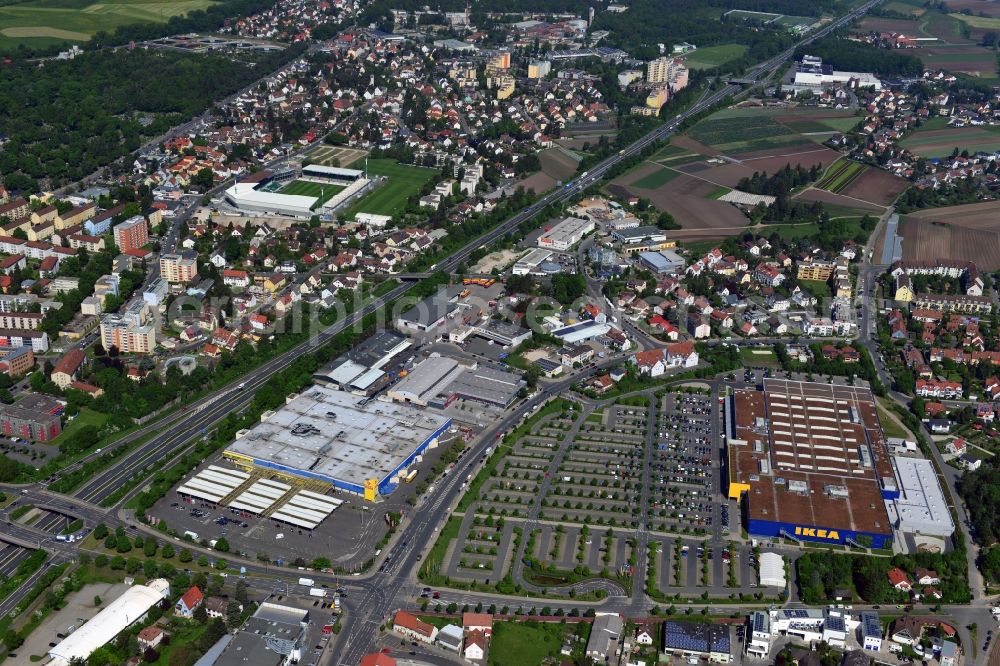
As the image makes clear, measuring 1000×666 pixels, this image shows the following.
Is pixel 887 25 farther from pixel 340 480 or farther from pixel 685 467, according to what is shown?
pixel 340 480

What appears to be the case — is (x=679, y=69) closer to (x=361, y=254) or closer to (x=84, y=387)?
(x=361, y=254)

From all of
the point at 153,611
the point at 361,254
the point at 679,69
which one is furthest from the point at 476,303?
the point at 679,69

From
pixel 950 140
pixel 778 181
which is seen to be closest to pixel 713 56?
pixel 950 140

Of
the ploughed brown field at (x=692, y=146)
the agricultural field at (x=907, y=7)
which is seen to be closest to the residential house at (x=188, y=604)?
the ploughed brown field at (x=692, y=146)

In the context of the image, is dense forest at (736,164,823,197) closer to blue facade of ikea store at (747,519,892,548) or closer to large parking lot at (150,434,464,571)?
blue facade of ikea store at (747,519,892,548)

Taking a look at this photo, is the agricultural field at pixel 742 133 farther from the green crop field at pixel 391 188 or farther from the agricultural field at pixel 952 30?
the agricultural field at pixel 952 30
